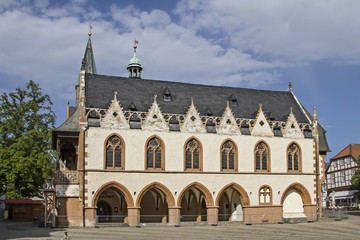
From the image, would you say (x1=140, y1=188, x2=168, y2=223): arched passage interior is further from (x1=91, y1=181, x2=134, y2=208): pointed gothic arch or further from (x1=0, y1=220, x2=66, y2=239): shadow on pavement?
(x1=0, y1=220, x2=66, y2=239): shadow on pavement

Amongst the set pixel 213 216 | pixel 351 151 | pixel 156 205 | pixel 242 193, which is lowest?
pixel 213 216

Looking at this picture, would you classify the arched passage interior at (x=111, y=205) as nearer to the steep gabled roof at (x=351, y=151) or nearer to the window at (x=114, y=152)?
the window at (x=114, y=152)

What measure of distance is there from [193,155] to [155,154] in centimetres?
305

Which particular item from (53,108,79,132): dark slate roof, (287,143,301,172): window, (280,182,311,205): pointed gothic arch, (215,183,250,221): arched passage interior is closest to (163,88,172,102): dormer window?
(53,108,79,132): dark slate roof

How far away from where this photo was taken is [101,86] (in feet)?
128

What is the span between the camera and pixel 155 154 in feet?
121

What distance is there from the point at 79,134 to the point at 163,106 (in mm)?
7375

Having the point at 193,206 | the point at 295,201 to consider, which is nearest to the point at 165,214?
the point at 193,206

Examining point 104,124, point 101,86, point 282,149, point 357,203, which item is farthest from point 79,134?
point 357,203

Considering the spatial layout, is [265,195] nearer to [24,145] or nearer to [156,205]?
[156,205]

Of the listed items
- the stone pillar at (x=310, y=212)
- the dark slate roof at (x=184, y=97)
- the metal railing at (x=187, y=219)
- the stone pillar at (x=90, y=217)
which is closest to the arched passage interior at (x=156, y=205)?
the metal railing at (x=187, y=219)

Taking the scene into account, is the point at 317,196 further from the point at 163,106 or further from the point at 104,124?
the point at 104,124

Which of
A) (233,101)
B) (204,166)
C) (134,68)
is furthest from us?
(134,68)

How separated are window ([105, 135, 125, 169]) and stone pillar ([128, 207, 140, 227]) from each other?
314cm
